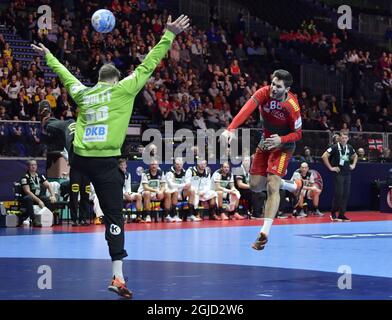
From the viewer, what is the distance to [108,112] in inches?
331

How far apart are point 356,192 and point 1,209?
11512mm

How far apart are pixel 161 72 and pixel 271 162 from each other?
14.8 metres

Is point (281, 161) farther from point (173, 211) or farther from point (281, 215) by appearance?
point (281, 215)

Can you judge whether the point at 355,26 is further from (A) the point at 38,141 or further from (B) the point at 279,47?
(A) the point at 38,141

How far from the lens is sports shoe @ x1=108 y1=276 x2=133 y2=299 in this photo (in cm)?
802

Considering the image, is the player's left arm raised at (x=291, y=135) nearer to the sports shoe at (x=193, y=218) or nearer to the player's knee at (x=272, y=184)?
the player's knee at (x=272, y=184)

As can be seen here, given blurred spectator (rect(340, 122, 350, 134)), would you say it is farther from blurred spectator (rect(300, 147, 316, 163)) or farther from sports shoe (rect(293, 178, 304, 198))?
sports shoe (rect(293, 178, 304, 198))

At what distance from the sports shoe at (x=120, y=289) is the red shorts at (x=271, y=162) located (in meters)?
3.71

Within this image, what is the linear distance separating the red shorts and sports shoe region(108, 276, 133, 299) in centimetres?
371

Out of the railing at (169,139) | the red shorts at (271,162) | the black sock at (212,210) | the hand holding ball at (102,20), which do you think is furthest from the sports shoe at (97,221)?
the red shorts at (271,162)

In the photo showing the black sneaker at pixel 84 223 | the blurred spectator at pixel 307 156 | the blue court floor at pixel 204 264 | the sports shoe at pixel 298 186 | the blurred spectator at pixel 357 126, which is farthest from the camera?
the blurred spectator at pixel 357 126

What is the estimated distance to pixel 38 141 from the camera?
1948 centimetres

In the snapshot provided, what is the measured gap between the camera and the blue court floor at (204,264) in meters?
8.48

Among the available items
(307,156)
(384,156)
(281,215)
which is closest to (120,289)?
(281,215)
